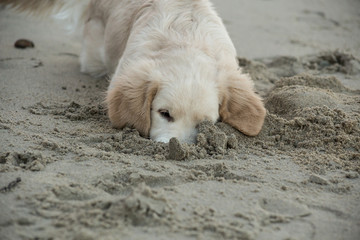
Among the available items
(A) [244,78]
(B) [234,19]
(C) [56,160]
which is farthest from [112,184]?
(B) [234,19]

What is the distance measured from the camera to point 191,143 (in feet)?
11.7

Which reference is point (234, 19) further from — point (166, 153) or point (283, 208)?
point (283, 208)

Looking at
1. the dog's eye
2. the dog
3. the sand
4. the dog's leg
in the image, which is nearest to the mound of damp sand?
the sand

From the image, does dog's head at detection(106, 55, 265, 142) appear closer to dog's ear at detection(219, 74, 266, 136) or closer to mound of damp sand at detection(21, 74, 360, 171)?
dog's ear at detection(219, 74, 266, 136)

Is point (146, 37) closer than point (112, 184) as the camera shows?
No

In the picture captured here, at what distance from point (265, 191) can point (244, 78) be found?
4.74 feet

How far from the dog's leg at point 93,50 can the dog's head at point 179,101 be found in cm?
180

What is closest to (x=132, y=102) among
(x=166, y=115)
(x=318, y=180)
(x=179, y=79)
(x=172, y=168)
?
(x=166, y=115)

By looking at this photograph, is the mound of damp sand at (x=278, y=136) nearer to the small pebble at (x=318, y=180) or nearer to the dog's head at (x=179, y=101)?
the dog's head at (x=179, y=101)

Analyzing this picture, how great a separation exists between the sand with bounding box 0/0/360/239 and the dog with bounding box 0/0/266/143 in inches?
5.7

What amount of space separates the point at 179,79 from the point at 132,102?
0.51 metres

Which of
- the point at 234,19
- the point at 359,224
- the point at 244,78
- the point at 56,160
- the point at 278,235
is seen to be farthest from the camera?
the point at 234,19

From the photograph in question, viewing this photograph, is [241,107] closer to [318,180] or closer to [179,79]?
[179,79]

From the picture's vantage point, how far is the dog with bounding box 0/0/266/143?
11.7ft
